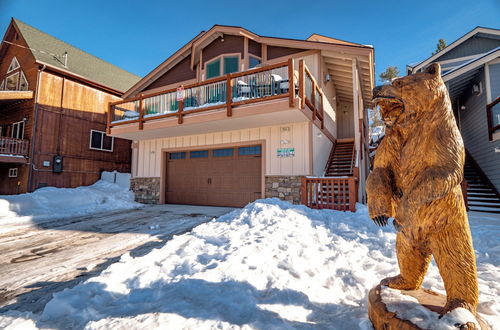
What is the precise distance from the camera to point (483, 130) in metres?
9.69

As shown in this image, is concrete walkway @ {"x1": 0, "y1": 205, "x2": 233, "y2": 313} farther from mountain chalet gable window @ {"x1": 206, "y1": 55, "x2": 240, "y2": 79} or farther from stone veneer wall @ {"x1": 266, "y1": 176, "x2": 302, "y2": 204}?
mountain chalet gable window @ {"x1": 206, "y1": 55, "x2": 240, "y2": 79}

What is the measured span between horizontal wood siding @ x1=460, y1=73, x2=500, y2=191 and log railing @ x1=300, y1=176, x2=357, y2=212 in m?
6.52

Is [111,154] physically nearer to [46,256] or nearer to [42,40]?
[42,40]

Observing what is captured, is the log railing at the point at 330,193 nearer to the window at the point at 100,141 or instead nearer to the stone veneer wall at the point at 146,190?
the stone veneer wall at the point at 146,190

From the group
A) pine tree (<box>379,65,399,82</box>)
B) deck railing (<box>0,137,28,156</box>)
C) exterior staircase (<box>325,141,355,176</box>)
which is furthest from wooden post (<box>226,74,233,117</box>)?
pine tree (<box>379,65,399,82</box>)

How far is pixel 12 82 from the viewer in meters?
14.2

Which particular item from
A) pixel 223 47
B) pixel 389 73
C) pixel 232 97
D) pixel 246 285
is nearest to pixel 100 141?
pixel 223 47

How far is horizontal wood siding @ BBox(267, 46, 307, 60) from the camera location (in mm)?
9959

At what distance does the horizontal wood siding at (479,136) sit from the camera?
28.9ft

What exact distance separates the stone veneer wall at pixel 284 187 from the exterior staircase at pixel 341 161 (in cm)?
175

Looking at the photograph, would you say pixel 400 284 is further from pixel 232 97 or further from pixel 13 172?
pixel 13 172

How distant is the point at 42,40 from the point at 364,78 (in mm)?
19904

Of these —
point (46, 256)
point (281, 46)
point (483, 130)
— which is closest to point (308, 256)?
point (46, 256)

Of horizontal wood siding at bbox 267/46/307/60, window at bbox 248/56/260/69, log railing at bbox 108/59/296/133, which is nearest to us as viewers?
log railing at bbox 108/59/296/133
